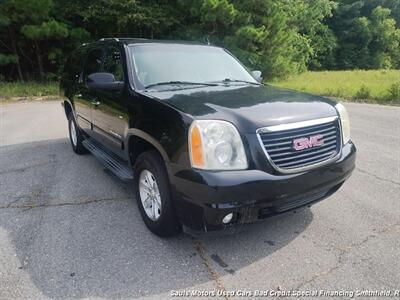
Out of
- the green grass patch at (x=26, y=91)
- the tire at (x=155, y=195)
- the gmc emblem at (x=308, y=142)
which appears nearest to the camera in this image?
the gmc emblem at (x=308, y=142)

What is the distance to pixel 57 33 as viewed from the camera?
1546 centimetres

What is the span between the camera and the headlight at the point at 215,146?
8.45 ft

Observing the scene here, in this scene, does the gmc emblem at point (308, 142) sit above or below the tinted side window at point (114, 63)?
below

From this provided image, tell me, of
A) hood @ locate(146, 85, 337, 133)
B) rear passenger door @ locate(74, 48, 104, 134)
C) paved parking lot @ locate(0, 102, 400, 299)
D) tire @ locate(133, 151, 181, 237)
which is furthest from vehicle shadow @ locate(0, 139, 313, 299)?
rear passenger door @ locate(74, 48, 104, 134)

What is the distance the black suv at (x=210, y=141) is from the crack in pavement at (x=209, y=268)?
29cm

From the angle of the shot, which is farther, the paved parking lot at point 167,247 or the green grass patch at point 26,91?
the green grass patch at point 26,91

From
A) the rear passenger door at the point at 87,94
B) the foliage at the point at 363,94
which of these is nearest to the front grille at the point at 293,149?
the rear passenger door at the point at 87,94

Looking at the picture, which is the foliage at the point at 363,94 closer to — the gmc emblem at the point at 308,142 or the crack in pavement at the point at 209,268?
the gmc emblem at the point at 308,142

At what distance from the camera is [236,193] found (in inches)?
99.3

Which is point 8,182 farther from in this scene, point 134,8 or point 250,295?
point 134,8

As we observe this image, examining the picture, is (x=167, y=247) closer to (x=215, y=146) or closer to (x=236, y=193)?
(x=236, y=193)

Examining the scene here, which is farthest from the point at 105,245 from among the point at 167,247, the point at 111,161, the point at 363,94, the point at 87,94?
the point at 363,94

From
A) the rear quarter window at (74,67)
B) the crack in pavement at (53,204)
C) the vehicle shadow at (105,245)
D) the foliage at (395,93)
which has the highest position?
the rear quarter window at (74,67)

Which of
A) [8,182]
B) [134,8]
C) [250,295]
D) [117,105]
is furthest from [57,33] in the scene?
[250,295]
